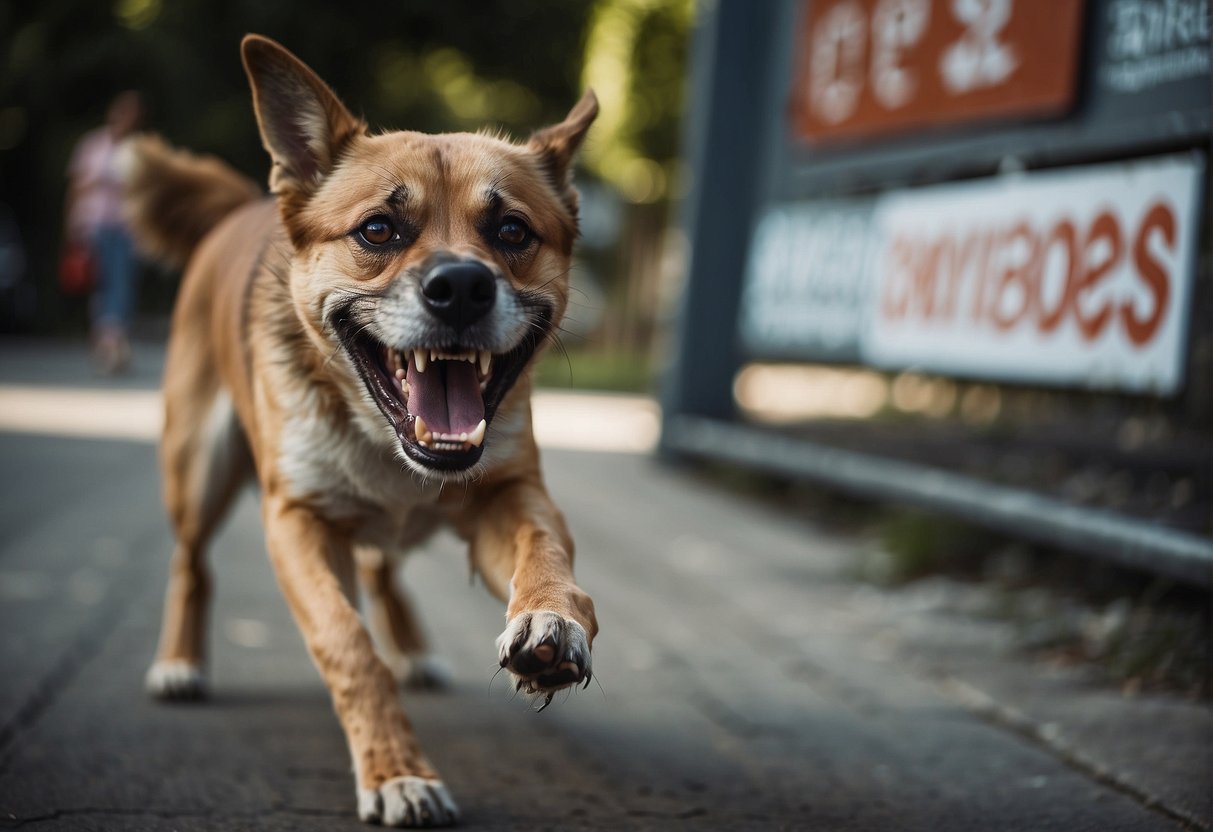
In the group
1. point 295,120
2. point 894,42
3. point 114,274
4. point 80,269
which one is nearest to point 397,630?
point 295,120

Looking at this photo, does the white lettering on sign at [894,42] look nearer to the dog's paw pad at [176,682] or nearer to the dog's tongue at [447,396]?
the dog's tongue at [447,396]

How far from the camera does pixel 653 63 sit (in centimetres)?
1923

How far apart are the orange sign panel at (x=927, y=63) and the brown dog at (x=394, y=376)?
2.39 m

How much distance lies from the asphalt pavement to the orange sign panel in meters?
2.04

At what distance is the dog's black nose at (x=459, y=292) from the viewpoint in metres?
2.74

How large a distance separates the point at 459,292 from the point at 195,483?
1.48 meters

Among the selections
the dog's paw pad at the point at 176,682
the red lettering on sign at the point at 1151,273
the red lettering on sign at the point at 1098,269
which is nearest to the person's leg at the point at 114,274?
the dog's paw pad at the point at 176,682

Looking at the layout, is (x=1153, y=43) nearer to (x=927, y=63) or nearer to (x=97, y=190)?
(x=927, y=63)

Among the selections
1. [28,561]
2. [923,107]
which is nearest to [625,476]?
[923,107]

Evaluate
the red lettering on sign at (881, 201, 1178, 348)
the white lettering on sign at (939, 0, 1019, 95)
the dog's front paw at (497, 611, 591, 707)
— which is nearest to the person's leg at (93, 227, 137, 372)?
the red lettering on sign at (881, 201, 1178, 348)

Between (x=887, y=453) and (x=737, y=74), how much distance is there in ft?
8.98

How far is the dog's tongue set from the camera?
2883 millimetres

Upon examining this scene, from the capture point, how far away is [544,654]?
8.01 feet

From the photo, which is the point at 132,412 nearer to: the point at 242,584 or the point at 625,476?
the point at 625,476
